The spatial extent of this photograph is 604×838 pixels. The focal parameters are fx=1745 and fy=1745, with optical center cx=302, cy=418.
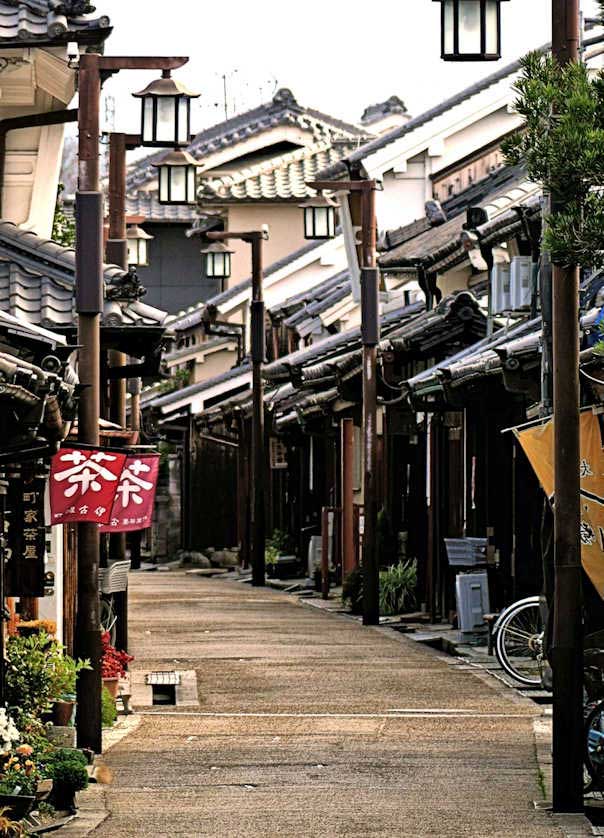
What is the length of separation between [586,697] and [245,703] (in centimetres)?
571

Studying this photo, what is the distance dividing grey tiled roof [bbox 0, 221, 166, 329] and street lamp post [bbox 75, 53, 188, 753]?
4.05 ft

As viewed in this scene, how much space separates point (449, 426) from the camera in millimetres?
28266

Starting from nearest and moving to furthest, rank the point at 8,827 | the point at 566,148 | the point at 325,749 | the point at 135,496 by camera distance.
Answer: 1. the point at 566,148
2. the point at 8,827
3. the point at 325,749
4. the point at 135,496

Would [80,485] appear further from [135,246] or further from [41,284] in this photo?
[135,246]

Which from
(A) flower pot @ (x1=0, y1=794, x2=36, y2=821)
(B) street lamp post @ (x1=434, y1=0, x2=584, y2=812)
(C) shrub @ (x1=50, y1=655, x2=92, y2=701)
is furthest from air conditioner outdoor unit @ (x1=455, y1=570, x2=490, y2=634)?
(A) flower pot @ (x1=0, y1=794, x2=36, y2=821)

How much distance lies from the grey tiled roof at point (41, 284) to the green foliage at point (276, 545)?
2534cm

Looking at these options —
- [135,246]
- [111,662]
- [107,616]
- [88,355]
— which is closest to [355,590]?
[135,246]

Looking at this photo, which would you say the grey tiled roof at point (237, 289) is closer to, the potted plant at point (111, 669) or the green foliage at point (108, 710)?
the potted plant at point (111, 669)

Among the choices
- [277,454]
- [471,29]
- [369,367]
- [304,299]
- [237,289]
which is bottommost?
[277,454]

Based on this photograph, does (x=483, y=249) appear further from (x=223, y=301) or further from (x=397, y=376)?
(x=223, y=301)

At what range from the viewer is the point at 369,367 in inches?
1139

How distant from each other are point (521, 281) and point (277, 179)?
2920 cm

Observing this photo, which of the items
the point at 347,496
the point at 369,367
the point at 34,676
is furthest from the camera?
the point at 347,496

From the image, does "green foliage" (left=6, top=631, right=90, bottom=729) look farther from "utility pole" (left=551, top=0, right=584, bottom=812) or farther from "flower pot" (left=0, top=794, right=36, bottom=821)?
"utility pole" (left=551, top=0, right=584, bottom=812)
